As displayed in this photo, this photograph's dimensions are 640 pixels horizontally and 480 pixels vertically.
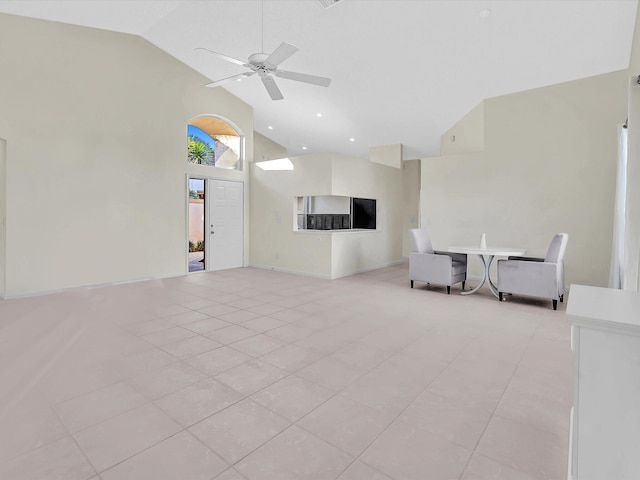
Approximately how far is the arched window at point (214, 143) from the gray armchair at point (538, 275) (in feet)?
19.8

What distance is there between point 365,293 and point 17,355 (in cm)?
415

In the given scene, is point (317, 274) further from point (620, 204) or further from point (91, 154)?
point (620, 204)

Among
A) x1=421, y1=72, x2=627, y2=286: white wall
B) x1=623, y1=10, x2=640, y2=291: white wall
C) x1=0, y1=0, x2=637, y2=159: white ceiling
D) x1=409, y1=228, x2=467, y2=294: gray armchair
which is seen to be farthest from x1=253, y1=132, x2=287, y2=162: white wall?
x1=623, y1=10, x2=640, y2=291: white wall

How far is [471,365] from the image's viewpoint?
9.00 feet

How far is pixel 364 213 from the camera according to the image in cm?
770

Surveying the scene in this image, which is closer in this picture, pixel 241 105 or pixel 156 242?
pixel 156 242

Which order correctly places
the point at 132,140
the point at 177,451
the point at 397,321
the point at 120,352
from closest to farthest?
the point at 177,451
the point at 120,352
the point at 397,321
the point at 132,140

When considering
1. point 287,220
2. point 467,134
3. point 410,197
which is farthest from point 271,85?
point 410,197

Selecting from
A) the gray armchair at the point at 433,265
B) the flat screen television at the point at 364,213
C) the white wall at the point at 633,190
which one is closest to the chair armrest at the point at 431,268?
the gray armchair at the point at 433,265

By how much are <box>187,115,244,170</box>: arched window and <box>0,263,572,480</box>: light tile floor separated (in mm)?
4155

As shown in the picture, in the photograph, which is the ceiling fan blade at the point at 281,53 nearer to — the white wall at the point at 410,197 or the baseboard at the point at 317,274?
the baseboard at the point at 317,274

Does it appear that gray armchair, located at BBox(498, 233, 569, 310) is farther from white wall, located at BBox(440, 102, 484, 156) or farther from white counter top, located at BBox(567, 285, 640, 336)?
white counter top, located at BBox(567, 285, 640, 336)

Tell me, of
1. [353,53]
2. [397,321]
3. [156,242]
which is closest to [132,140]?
[156,242]

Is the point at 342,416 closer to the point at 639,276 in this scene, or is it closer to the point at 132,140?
the point at 639,276
